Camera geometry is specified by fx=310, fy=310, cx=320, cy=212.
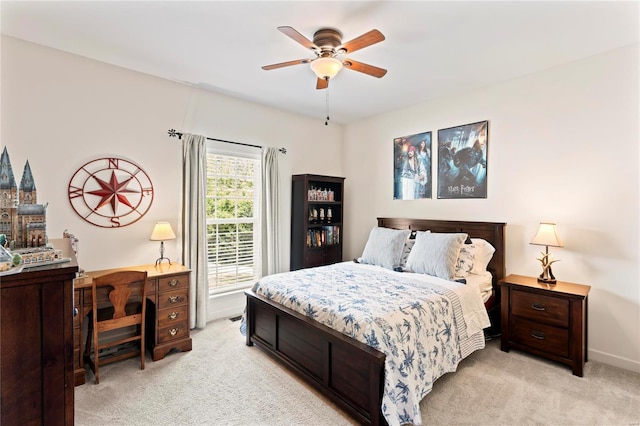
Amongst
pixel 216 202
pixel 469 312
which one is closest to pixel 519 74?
pixel 469 312

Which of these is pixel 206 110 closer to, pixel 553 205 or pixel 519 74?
pixel 519 74

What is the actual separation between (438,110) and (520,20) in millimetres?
1727

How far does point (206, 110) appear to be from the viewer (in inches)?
148

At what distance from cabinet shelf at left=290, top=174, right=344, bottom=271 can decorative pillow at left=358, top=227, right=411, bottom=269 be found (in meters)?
0.87

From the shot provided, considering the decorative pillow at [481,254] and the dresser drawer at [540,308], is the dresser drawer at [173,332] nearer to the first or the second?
the decorative pillow at [481,254]

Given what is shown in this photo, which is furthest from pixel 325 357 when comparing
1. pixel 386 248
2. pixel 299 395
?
pixel 386 248

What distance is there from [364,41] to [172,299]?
279 cm

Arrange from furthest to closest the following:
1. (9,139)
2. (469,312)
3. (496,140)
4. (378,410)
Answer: (496,140), (469,312), (9,139), (378,410)

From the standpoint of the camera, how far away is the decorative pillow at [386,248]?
371cm

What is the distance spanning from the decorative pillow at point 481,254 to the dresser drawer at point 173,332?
300 centimetres

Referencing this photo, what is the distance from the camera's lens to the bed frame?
6.56ft

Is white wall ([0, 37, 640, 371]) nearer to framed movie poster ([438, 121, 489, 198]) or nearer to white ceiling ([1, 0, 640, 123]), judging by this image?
framed movie poster ([438, 121, 489, 198])

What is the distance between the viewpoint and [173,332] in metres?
2.99

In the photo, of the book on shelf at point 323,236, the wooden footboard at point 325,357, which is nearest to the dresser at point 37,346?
the wooden footboard at point 325,357
